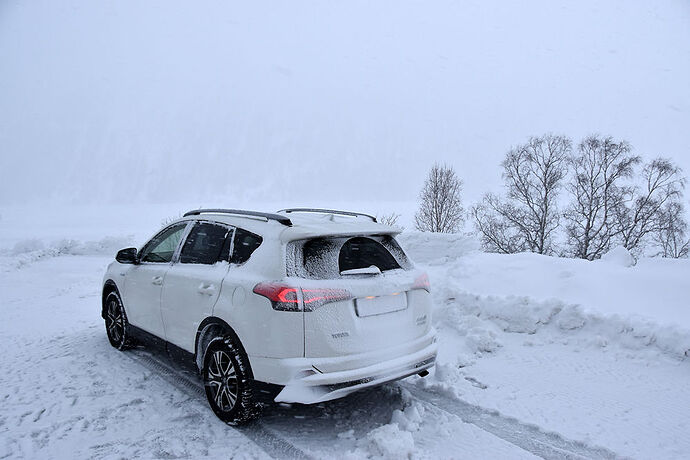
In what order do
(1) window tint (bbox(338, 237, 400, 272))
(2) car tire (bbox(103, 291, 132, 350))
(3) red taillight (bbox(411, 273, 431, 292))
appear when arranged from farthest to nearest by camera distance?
(2) car tire (bbox(103, 291, 132, 350))
(3) red taillight (bbox(411, 273, 431, 292))
(1) window tint (bbox(338, 237, 400, 272))

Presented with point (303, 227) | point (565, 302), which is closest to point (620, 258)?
point (565, 302)

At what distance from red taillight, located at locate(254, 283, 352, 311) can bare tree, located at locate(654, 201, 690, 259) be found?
39.4 metres

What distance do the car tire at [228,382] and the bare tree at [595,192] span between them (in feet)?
123

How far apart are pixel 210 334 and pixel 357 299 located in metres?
1.33

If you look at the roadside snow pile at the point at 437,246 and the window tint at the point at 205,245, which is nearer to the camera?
the window tint at the point at 205,245

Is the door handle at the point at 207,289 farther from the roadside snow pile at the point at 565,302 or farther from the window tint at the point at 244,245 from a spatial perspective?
the roadside snow pile at the point at 565,302

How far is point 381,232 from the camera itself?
3.78 metres

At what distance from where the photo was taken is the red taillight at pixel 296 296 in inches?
122

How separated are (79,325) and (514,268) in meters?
6.78

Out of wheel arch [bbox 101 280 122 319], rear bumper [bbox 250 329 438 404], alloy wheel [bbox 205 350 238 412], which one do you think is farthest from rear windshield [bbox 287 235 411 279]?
wheel arch [bbox 101 280 122 319]

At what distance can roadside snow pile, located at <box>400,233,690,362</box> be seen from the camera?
4.98 m

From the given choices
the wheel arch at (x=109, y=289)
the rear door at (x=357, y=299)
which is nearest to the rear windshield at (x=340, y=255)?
the rear door at (x=357, y=299)

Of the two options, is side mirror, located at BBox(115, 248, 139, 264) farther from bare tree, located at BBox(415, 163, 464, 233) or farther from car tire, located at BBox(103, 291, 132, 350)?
bare tree, located at BBox(415, 163, 464, 233)

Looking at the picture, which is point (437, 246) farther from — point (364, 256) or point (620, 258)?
point (364, 256)
